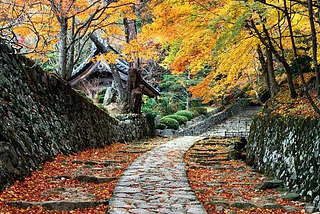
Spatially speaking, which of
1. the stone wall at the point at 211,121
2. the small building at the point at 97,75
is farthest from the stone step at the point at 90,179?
the stone wall at the point at 211,121

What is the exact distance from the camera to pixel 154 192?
5.41m

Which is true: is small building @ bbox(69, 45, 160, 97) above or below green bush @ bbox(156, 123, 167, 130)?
above

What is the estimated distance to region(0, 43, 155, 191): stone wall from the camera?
18.9 feet

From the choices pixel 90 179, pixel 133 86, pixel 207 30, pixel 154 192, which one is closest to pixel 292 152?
pixel 154 192

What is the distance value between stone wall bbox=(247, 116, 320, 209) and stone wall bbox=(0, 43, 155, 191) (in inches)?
197

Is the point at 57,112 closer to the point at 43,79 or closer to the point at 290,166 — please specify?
the point at 43,79

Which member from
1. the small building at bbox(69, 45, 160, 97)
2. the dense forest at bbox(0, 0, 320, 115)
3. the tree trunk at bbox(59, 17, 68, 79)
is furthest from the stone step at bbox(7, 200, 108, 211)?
the small building at bbox(69, 45, 160, 97)

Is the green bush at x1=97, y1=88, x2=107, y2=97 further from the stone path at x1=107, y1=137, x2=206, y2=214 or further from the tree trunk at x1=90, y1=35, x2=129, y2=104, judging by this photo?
the stone path at x1=107, y1=137, x2=206, y2=214

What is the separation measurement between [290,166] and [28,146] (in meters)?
5.42

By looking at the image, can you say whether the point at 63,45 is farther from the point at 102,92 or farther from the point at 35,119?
the point at 102,92

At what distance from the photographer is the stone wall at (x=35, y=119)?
5.76 metres

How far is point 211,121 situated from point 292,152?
23.7m

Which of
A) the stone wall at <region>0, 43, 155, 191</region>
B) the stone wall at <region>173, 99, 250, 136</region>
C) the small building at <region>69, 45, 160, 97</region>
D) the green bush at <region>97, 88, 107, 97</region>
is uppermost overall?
the small building at <region>69, 45, 160, 97</region>

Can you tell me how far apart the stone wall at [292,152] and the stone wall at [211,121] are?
1472 cm
